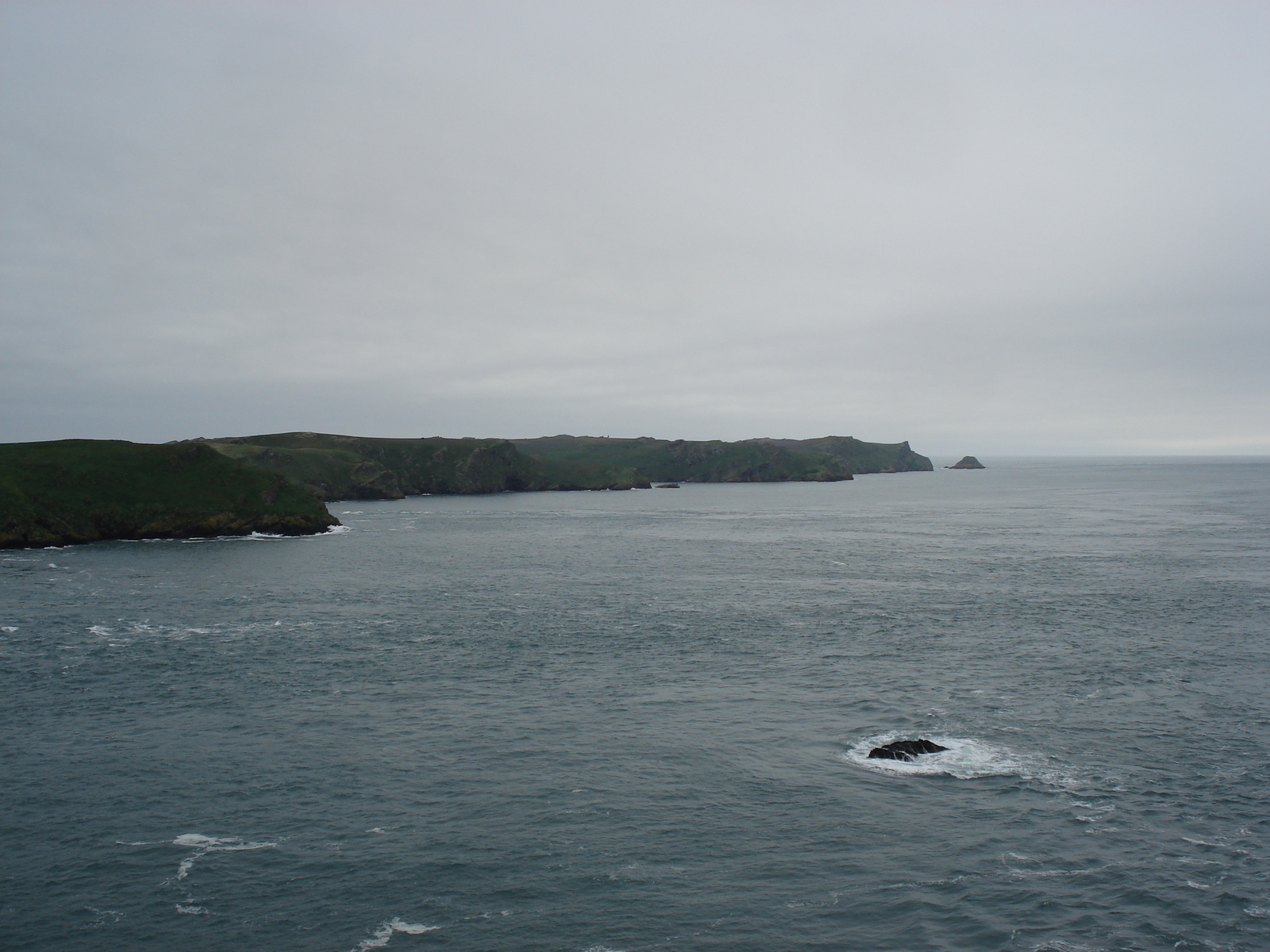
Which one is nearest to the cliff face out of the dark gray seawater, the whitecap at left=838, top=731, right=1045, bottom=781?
the dark gray seawater

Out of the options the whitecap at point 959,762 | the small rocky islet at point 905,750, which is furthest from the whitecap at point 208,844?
the small rocky islet at point 905,750

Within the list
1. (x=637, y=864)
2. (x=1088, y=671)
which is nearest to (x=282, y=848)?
(x=637, y=864)

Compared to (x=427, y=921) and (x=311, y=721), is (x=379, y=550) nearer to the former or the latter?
(x=311, y=721)

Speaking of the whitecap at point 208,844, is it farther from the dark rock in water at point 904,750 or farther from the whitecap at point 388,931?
the dark rock in water at point 904,750

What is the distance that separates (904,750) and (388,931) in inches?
970

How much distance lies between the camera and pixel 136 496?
133m

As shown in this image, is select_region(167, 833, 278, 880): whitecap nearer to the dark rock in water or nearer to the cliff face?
the dark rock in water

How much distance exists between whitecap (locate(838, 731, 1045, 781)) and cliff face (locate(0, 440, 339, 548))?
12721cm

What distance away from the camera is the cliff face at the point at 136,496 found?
401ft

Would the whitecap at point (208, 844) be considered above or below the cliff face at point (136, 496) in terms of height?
below

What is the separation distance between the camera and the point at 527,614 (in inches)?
2867

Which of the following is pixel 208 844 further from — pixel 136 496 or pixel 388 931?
pixel 136 496

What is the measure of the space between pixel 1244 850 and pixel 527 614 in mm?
54218

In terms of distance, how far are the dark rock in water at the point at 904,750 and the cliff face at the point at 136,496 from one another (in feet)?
419
